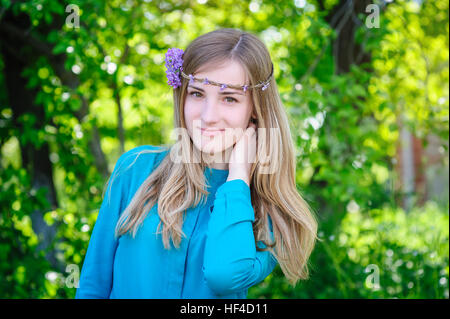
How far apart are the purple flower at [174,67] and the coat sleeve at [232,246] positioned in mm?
471

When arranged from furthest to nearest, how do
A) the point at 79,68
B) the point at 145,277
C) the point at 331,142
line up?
1. the point at 331,142
2. the point at 79,68
3. the point at 145,277

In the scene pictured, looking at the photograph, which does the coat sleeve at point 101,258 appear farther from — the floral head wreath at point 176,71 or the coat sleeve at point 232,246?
the floral head wreath at point 176,71

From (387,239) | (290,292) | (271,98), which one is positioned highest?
(271,98)

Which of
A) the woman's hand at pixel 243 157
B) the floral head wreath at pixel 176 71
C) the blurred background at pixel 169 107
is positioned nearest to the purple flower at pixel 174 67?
the floral head wreath at pixel 176 71

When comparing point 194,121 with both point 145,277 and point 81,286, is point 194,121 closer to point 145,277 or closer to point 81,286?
point 145,277

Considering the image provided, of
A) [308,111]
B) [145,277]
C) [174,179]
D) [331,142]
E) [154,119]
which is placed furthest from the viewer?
[154,119]

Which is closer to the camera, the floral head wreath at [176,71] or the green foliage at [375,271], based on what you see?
the floral head wreath at [176,71]

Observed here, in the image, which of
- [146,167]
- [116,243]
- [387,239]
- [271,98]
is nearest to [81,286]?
[116,243]

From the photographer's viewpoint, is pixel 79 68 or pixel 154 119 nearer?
pixel 79 68

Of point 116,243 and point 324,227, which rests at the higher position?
point 324,227

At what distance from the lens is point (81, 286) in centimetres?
177

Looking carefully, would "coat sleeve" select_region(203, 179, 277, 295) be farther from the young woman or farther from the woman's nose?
the woman's nose

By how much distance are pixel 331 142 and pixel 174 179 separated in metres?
1.68

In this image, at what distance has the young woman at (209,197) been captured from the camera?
171 cm
